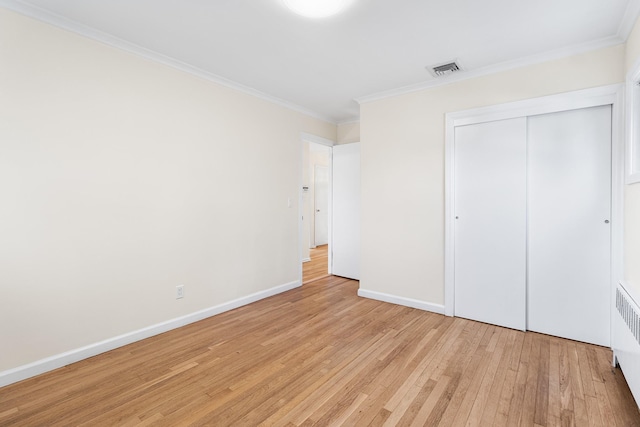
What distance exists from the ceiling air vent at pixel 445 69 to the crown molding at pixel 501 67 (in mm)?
97

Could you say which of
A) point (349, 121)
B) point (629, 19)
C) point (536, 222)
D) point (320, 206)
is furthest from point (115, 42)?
point (320, 206)

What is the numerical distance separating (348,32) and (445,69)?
1.20 metres

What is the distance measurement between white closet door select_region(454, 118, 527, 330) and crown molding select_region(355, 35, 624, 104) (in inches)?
20.2

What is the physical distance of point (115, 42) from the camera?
249cm

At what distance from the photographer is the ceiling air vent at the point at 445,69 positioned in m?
2.91

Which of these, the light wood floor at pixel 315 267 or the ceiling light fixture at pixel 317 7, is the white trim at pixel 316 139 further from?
the ceiling light fixture at pixel 317 7

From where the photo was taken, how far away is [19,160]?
2.08 meters

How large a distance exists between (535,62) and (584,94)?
1.66 ft

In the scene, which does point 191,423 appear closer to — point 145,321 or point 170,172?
point 145,321

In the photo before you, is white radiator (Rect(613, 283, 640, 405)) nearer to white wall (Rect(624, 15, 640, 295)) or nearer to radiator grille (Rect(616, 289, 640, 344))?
radiator grille (Rect(616, 289, 640, 344))

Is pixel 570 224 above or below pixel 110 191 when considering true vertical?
below

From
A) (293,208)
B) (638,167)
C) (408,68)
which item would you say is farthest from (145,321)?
(638,167)

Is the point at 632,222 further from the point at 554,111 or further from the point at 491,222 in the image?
the point at 554,111

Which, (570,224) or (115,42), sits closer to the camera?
(115,42)
